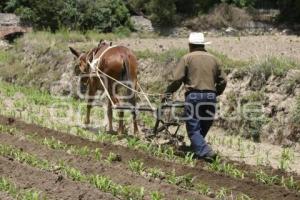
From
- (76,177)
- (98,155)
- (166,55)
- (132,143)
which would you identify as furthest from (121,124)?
(166,55)

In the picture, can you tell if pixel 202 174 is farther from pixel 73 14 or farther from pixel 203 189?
pixel 73 14

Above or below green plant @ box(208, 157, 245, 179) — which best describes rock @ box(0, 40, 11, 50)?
below

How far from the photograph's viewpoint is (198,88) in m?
8.79

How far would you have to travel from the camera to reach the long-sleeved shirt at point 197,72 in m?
8.80

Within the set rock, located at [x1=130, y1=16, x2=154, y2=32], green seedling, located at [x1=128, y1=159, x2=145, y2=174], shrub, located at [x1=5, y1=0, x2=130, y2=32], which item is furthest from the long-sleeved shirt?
rock, located at [x1=130, y1=16, x2=154, y2=32]

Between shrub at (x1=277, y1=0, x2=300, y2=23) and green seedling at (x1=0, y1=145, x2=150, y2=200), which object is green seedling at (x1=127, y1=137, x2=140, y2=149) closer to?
green seedling at (x1=0, y1=145, x2=150, y2=200)

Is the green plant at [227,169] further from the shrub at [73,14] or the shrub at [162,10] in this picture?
the shrub at [162,10]

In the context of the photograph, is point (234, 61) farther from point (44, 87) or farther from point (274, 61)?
point (44, 87)

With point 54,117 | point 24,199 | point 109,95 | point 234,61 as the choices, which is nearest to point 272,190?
point 24,199

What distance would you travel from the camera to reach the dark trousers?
8.77 meters

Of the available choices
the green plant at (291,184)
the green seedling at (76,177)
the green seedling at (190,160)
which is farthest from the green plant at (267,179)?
the green seedling at (76,177)

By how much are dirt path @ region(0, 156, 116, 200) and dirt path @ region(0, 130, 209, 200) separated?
1.96ft

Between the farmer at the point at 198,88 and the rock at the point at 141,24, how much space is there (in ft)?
71.6

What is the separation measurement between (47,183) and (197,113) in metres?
2.45
